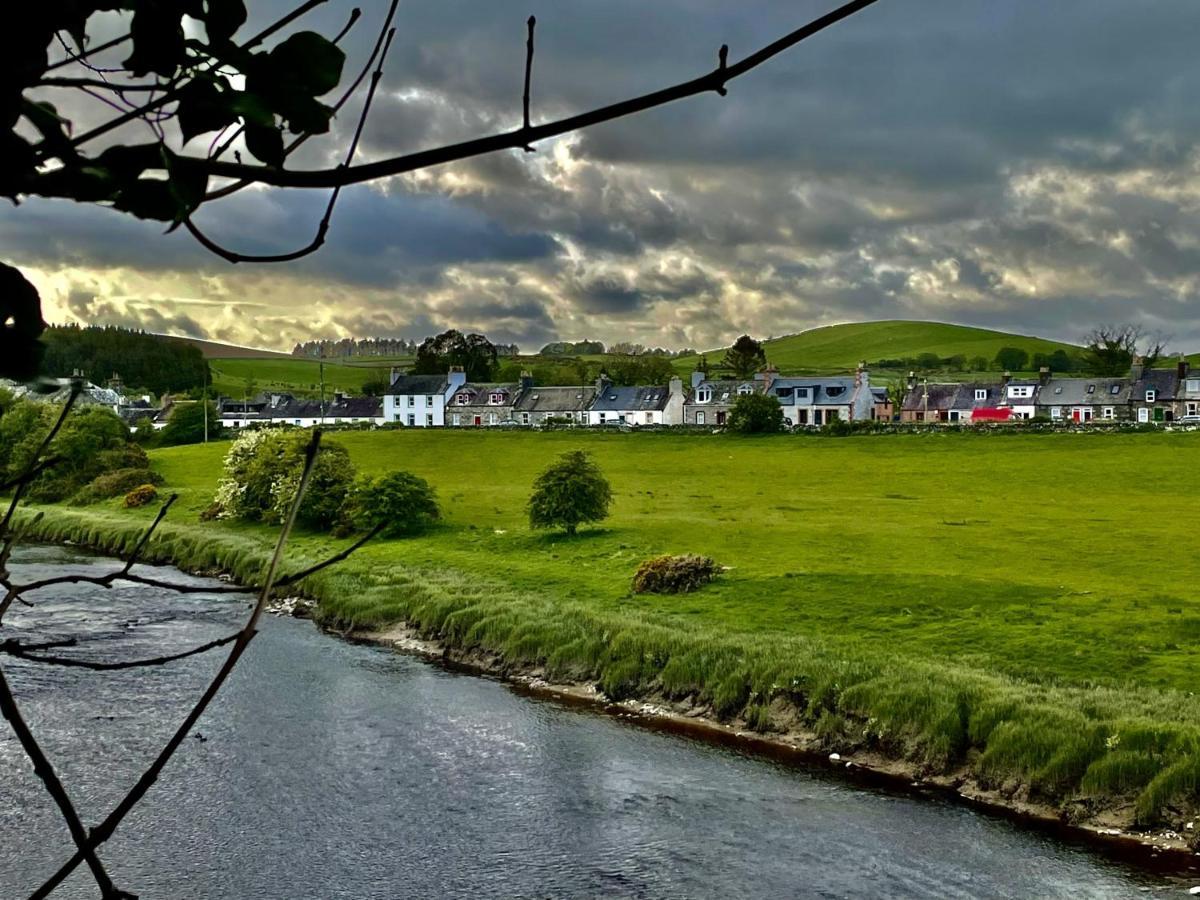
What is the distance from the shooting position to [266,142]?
1657mm

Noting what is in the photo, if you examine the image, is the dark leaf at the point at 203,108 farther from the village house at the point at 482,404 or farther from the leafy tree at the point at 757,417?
the village house at the point at 482,404

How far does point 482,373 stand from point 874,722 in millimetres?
143307

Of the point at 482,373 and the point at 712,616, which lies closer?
the point at 712,616

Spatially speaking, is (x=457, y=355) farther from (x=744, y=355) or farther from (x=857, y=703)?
(x=857, y=703)

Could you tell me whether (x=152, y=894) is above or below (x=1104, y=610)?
below

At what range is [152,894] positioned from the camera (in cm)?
1498

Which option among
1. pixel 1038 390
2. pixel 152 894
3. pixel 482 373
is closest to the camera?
pixel 152 894

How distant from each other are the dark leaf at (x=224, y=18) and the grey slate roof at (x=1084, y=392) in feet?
427

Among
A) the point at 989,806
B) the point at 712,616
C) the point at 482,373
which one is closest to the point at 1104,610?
the point at 712,616

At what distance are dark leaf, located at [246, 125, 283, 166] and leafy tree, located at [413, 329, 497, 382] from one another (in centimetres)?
15978

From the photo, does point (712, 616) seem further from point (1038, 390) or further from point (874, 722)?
point (1038, 390)

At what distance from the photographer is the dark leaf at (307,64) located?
1657mm

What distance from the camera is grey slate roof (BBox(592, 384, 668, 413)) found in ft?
411

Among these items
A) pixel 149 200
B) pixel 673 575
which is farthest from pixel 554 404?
pixel 149 200
